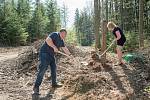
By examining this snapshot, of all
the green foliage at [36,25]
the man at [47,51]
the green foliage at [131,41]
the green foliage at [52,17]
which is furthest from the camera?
the green foliage at [52,17]

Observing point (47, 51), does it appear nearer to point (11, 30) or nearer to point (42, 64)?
point (42, 64)

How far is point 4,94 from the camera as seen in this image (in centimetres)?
1009

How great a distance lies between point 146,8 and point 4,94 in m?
28.2

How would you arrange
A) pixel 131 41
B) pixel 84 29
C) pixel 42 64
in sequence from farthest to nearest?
pixel 84 29 < pixel 131 41 < pixel 42 64

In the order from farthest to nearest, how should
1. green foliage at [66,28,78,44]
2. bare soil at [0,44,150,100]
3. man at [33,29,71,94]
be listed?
green foliage at [66,28,78,44] → man at [33,29,71,94] → bare soil at [0,44,150,100]

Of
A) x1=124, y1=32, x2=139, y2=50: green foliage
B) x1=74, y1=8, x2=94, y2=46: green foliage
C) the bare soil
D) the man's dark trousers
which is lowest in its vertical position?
x1=74, y1=8, x2=94, y2=46: green foliage

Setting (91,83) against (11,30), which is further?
(11,30)

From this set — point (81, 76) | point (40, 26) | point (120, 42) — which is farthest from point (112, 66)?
point (40, 26)

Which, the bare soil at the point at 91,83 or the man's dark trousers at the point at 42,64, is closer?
the bare soil at the point at 91,83

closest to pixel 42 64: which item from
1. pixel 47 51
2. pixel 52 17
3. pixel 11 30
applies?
pixel 47 51

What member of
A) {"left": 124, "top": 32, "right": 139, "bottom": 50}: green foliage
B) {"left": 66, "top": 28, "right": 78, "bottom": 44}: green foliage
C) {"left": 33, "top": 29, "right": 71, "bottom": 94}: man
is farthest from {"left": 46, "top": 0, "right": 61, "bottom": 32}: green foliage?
{"left": 33, "top": 29, "right": 71, "bottom": 94}: man

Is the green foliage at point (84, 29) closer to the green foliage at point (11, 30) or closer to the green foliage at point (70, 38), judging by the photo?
the green foliage at point (70, 38)

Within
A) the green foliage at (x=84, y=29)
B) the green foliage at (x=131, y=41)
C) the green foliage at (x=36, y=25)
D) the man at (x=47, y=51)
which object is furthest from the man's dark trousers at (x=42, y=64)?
the green foliage at (x=84, y=29)

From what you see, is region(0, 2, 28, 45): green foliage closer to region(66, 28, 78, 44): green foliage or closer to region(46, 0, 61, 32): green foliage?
region(66, 28, 78, 44): green foliage
